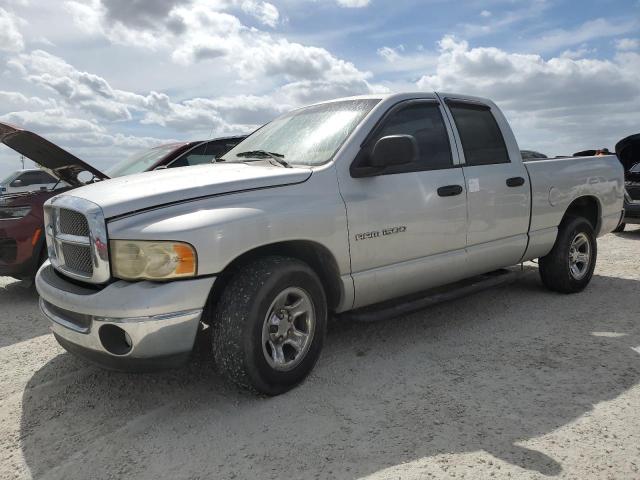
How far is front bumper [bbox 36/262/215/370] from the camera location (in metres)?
2.84

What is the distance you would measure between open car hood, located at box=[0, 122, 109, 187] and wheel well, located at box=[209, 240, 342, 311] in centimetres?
283

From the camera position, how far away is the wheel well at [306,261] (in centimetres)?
324

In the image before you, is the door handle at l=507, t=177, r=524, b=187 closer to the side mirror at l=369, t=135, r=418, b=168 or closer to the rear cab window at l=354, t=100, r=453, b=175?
the rear cab window at l=354, t=100, r=453, b=175

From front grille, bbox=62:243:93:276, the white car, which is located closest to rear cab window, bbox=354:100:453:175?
front grille, bbox=62:243:93:276

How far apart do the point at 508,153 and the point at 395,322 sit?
1.81 meters

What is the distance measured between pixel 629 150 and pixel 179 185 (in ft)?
29.9

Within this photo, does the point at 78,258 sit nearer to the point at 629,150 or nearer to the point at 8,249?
the point at 8,249

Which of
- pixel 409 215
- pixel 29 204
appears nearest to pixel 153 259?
pixel 409 215

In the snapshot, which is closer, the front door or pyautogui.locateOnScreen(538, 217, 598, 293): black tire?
the front door

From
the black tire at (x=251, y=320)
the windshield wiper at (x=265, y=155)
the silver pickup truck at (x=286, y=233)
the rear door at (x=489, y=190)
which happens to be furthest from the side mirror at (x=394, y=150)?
the rear door at (x=489, y=190)

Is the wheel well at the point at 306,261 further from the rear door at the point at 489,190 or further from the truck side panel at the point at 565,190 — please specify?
the truck side panel at the point at 565,190

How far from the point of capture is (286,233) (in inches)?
128

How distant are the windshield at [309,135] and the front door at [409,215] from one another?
0.22 metres

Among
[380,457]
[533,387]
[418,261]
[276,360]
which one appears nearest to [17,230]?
[276,360]
